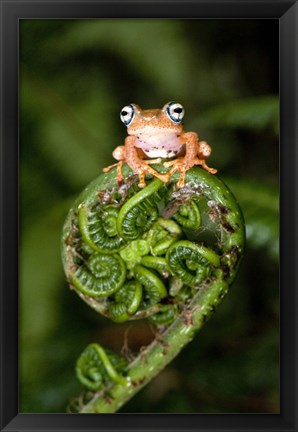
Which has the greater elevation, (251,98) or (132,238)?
(251,98)

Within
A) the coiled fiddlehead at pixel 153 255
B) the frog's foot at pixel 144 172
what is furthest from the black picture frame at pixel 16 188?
the frog's foot at pixel 144 172

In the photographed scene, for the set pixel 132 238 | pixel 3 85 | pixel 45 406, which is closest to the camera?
pixel 132 238

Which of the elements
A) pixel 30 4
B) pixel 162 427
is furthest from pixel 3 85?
pixel 162 427

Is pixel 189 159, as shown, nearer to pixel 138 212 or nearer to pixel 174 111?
pixel 174 111

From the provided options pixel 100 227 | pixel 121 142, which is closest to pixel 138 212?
pixel 100 227
